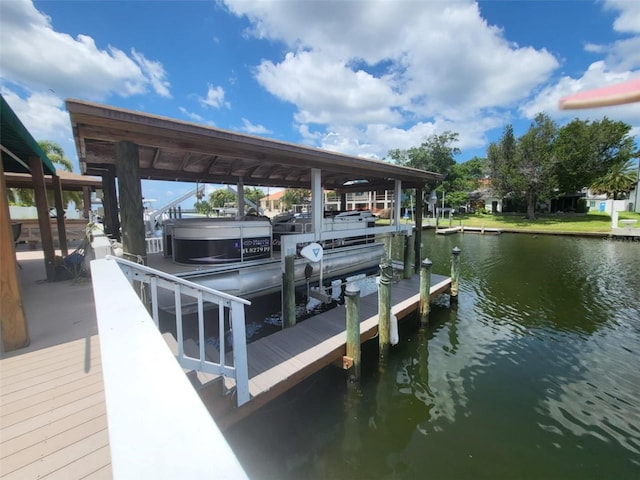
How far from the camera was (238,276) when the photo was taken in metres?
7.41

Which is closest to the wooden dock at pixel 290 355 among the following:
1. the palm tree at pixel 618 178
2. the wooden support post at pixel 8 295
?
the wooden support post at pixel 8 295

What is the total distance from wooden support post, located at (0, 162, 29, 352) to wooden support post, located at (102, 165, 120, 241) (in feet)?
19.7

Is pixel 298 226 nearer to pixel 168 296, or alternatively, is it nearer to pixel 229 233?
pixel 229 233

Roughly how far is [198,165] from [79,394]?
6.91 meters

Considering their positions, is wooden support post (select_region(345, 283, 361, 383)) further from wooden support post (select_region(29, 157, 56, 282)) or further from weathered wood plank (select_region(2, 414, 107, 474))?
wooden support post (select_region(29, 157, 56, 282))

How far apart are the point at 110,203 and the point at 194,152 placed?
199 inches

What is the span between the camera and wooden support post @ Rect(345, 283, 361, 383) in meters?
4.95

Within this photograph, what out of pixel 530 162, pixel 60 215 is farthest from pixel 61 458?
pixel 530 162

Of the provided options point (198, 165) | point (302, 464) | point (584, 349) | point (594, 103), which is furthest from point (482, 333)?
point (198, 165)

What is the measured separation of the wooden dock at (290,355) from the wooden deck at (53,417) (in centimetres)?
104

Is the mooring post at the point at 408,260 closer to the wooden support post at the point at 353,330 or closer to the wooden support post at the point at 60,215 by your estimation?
the wooden support post at the point at 353,330

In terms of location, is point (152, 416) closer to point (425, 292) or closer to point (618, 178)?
point (425, 292)

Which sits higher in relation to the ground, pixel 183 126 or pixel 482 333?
pixel 183 126

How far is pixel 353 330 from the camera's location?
5.01 m
